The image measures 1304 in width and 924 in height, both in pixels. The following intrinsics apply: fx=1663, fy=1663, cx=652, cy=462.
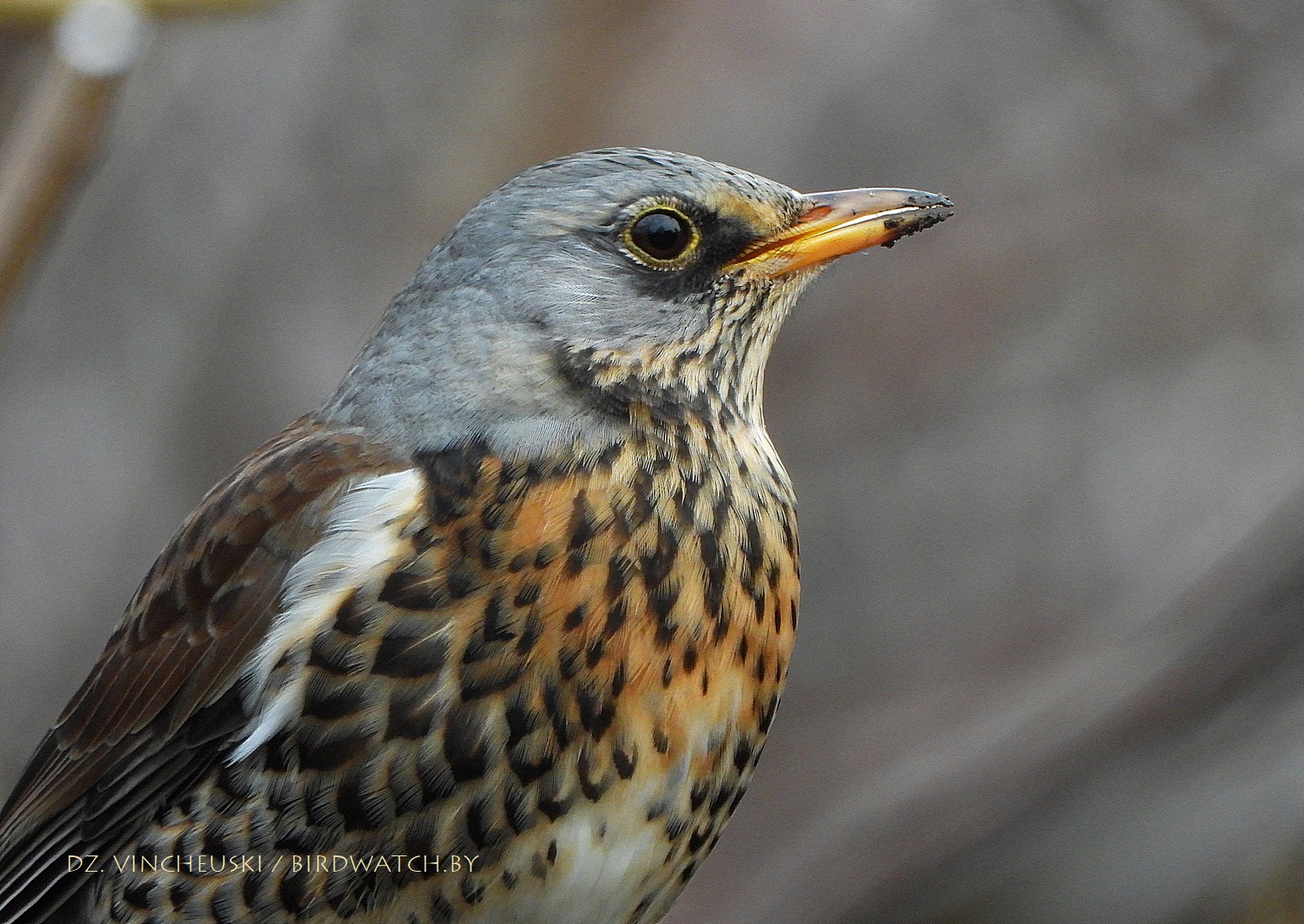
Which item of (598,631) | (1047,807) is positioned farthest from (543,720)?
(1047,807)

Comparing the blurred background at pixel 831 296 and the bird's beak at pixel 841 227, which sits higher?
the blurred background at pixel 831 296

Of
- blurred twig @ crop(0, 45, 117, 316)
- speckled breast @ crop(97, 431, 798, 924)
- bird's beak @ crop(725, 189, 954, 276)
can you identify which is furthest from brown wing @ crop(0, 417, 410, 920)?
bird's beak @ crop(725, 189, 954, 276)

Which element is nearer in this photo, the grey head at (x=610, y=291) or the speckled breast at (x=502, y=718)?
the speckled breast at (x=502, y=718)

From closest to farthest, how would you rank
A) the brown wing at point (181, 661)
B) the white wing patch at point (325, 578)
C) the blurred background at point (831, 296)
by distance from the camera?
the white wing patch at point (325, 578) < the brown wing at point (181, 661) < the blurred background at point (831, 296)

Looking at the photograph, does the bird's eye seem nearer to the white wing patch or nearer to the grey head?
the grey head

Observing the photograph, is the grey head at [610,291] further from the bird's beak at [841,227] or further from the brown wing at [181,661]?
the brown wing at [181,661]

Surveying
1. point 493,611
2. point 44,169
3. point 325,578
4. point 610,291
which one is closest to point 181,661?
point 325,578

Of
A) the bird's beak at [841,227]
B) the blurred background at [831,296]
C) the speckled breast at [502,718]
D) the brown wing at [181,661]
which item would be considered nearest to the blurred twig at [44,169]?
the brown wing at [181,661]
